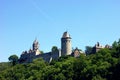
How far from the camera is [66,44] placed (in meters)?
156

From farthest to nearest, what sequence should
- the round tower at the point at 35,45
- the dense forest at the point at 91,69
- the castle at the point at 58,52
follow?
the round tower at the point at 35,45
the castle at the point at 58,52
the dense forest at the point at 91,69

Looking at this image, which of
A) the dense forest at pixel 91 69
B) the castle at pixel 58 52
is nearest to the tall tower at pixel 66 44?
the castle at pixel 58 52

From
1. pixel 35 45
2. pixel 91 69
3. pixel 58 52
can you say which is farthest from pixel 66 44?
pixel 91 69

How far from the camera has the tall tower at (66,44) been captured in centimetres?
15348

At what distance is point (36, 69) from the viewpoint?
443 ft

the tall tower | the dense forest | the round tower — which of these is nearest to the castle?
the tall tower

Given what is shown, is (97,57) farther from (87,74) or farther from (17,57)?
(17,57)

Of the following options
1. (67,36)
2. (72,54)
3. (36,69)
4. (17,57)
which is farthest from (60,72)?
(17,57)

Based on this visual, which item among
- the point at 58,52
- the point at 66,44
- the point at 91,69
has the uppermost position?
the point at 66,44

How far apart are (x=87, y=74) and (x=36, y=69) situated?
43.9 meters

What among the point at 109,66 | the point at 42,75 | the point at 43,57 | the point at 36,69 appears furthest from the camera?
the point at 43,57

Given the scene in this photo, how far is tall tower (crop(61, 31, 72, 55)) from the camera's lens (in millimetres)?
153475

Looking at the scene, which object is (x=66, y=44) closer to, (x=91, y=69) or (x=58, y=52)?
(x=58, y=52)

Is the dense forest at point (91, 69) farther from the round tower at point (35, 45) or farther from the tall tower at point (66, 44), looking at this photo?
the round tower at point (35, 45)
